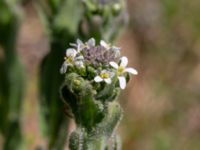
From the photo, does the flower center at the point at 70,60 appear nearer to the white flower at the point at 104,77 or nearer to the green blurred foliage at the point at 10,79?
the white flower at the point at 104,77

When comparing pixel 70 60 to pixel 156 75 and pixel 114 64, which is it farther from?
pixel 156 75

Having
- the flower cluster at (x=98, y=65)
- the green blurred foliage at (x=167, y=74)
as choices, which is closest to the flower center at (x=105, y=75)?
the flower cluster at (x=98, y=65)

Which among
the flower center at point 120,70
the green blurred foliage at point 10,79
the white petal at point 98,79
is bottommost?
the white petal at point 98,79

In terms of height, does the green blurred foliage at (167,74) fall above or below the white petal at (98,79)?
above

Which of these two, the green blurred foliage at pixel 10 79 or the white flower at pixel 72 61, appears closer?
the white flower at pixel 72 61

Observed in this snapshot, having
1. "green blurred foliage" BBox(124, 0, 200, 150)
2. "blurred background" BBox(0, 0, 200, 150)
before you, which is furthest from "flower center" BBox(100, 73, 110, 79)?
"green blurred foliage" BBox(124, 0, 200, 150)

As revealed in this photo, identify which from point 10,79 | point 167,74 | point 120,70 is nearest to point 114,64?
point 120,70

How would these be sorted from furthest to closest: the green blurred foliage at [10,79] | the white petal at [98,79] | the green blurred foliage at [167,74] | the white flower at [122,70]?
1. the green blurred foliage at [167,74]
2. the green blurred foliage at [10,79]
3. the white flower at [122,70]
4. the white petal at [98,79]
